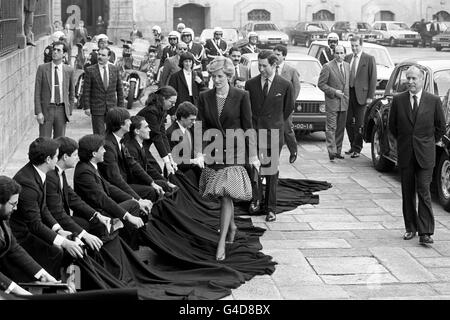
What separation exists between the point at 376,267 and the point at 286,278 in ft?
3.15

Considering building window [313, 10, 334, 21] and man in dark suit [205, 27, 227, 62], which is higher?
building window [313, 10, 334, 21]

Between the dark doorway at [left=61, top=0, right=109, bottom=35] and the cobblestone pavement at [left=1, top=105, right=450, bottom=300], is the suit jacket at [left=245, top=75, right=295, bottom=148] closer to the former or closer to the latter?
the cobblestone pavement at [left=1, top=105, right=450, bottom=300]

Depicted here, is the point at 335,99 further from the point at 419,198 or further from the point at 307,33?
the point at 307,33

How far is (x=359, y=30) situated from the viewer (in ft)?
174

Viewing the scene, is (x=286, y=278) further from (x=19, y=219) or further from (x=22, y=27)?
(x=22, y=27)

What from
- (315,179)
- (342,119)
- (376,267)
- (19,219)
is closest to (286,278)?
(376,267)

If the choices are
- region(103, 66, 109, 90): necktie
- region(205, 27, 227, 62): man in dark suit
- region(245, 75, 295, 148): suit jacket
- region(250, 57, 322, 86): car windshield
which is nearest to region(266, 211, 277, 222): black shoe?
region(245, 75, 295, 148): suit jacket

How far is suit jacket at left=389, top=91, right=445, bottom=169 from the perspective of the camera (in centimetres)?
984

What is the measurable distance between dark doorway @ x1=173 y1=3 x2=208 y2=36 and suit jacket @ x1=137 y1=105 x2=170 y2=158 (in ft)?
147

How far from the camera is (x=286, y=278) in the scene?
340 inches

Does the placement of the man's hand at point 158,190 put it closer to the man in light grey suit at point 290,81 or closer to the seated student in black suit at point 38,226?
the seated student in black suit at point 38,226

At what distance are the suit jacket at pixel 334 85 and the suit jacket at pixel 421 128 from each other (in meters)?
5.20

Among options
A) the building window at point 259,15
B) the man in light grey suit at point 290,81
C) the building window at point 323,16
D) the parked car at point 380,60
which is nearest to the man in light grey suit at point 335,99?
the man in light grey suit at point 290,81

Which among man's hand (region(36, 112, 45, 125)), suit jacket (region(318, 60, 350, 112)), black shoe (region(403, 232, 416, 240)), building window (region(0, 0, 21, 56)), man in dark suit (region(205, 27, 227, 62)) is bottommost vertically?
black shoe (region(403, 232, 416, 240))
